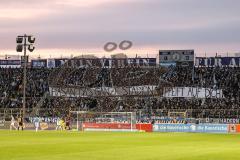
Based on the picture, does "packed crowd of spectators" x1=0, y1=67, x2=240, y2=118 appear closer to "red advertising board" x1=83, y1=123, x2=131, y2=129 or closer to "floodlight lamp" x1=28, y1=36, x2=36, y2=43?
"red advertising board" x1=83, y1=123, x2=131, y2=129

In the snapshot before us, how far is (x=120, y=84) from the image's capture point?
8850 centimetres

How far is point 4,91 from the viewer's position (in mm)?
93188

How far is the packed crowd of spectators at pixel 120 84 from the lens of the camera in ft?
269

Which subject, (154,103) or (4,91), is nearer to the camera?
(154,103)

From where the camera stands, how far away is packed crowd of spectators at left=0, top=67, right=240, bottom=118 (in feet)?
269

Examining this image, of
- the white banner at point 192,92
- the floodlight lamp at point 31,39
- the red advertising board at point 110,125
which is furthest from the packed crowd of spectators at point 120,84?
the floodlight lamp at point 31,39

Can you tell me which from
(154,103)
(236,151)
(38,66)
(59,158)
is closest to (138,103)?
(154,103)

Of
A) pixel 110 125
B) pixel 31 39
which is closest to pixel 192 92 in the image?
pixel 110 125

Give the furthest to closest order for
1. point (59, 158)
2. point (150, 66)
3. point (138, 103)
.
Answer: point (150, 66), point (138, 103), point (59, 158)

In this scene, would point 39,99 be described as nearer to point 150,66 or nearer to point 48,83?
point 48,83

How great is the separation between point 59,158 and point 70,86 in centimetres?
6555

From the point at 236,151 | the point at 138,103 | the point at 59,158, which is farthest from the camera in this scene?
the point at 138,103

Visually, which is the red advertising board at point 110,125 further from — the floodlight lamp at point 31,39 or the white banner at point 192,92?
the white banner at point 192,92

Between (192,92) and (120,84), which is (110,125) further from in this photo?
(120,84)
